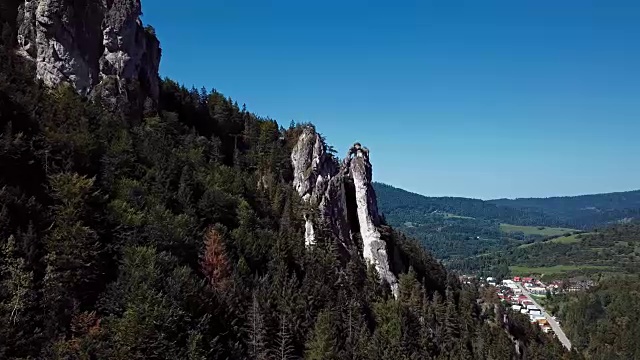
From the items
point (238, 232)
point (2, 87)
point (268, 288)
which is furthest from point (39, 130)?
point (268, 288)

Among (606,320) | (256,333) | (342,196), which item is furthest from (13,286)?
(606,320)

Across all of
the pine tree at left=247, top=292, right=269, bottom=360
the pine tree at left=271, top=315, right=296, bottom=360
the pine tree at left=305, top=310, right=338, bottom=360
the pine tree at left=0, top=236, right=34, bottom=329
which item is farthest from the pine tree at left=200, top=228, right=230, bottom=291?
the pine tree at left=0, top=236, right=34, bottom=329

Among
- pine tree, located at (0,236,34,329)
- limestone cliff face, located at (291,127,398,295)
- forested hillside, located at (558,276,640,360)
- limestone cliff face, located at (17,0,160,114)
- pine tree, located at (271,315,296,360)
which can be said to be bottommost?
forested hillside, located at (558,276,640,360)

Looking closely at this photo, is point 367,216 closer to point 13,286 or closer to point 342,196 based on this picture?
point 342,196

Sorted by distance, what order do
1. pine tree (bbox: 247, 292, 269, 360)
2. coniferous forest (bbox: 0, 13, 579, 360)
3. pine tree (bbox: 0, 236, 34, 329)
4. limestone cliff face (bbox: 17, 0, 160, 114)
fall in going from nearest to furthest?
1. pine tree (bbox: 0, 236, 34, 329)
2. coniferous forest (bbox: 0, 13, 579, 360)
3. pine tree (bbox: 247, 292, 269, 360)
4. limestone cliff face (bbox: 17, 0, 160, 114)

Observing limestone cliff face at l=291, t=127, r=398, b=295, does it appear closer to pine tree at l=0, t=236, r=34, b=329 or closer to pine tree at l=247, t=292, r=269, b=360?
pine tree at l=247, t=292, r=269, b=360

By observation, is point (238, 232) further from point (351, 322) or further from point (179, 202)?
point (351, 322)
